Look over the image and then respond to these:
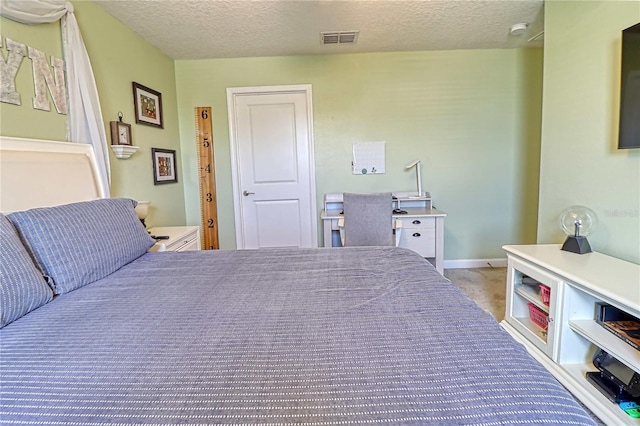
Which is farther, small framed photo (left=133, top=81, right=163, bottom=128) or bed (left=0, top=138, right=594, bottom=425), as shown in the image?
small framed photo (left=133, top=81, right=163, bottom=128)

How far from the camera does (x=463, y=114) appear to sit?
3438 mm

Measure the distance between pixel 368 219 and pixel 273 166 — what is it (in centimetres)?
139

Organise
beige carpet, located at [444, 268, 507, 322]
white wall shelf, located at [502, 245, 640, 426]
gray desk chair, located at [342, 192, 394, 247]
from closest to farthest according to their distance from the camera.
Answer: white wall shelf, located at [502, 245, 640, 426] → beige carpet, located at [444, 268, 507, 322] → gray desk chair, located at [342, 192, 394, 247]

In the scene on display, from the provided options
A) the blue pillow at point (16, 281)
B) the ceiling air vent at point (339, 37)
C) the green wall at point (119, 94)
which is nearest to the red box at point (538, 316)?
the blue pillow at point (16, 281)

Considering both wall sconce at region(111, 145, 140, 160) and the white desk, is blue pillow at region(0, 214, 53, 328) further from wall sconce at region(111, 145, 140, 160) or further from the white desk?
the white desk

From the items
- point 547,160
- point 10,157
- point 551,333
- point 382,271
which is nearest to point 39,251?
point 10,157

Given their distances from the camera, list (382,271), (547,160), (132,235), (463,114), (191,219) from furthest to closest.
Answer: (191,219), (463,114), (547,160), (132,235), (382,271)

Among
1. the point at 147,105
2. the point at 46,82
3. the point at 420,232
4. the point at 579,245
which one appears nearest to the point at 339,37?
the point at 147,105

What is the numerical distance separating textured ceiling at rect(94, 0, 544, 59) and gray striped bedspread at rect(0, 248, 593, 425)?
212cm

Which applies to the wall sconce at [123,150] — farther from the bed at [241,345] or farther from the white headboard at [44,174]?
the bed at [241,345]

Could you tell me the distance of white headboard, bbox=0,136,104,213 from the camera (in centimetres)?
148

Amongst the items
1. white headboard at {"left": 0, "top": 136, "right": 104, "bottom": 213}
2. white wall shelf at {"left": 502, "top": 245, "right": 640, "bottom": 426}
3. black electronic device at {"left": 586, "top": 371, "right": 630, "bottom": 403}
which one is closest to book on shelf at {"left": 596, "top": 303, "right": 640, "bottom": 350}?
white wall shelf at {"left": 502, "top": 245, "right": 640, "bottom": 426}

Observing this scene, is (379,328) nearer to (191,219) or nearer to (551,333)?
(551,333)

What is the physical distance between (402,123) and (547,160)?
1503mm
